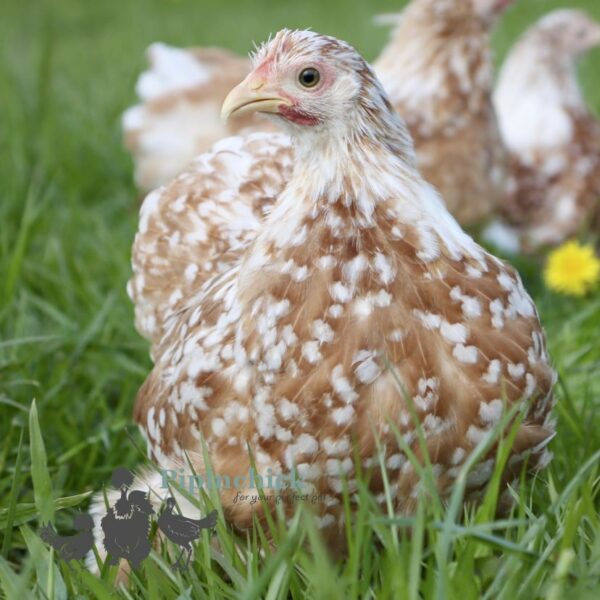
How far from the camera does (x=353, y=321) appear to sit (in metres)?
1.52

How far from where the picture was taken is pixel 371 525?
1453 mm

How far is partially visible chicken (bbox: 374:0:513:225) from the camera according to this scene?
3.08 meters

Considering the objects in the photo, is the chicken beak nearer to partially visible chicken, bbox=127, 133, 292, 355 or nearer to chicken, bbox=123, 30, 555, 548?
chicken, bbox=123, 30, 555, 548

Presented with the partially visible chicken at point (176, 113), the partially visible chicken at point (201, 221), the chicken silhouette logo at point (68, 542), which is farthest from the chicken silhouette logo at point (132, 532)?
the partially visible chicken at point (176, 113)

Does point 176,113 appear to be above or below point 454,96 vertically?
below

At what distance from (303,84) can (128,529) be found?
2.57ft

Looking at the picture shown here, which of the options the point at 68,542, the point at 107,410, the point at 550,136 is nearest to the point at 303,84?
the point at 68,542

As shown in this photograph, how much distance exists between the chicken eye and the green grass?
646 millimetres

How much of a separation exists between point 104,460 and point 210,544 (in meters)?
0.73

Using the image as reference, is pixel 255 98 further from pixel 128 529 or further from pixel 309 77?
pixel 128 529

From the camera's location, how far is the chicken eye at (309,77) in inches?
60.3

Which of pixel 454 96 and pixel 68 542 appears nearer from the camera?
pixel 68 542

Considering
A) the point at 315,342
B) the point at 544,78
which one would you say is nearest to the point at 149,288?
the point at 315,342

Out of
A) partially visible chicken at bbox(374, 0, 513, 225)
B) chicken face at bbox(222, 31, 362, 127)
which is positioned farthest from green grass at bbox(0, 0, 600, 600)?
chicken face at bbox(222, 31, 362, 127)
